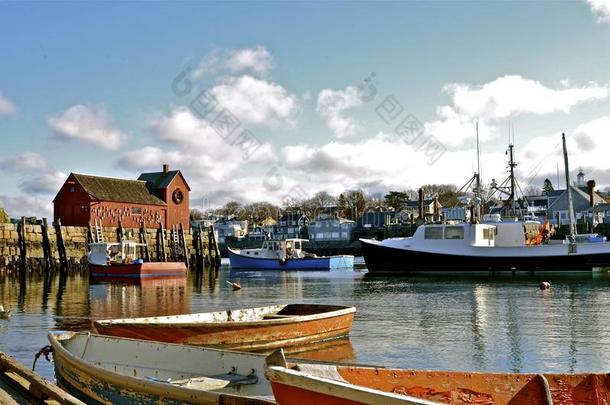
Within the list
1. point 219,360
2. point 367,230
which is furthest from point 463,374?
point 367,230

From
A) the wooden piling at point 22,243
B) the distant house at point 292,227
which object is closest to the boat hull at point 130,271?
the wooden piling at point 22,243

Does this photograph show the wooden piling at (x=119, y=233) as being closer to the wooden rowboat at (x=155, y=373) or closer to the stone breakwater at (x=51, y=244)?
the stone breakwater at (x=51, y=244)

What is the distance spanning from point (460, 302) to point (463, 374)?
19995 mm

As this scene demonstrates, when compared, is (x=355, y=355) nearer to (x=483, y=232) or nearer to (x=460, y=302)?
(x=460, y=302)

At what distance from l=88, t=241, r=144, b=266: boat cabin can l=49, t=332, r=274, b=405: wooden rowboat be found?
3816 centimetres

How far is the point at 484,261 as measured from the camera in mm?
42156

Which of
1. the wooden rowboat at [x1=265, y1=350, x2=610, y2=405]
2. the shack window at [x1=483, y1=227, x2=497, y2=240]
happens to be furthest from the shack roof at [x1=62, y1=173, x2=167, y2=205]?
the wooden rowboat at [x1=265, y1=350, x2=610, y2=405]

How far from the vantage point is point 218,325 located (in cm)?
1245

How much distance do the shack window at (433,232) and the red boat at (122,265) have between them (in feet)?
62.5

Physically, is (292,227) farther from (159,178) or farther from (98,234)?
(98,234)

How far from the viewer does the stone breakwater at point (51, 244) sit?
1855 inches

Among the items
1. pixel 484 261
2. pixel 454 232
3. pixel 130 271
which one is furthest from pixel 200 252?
pixel 484 261

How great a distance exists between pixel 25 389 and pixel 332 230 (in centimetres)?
10390

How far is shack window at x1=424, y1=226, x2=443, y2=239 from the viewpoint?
143 ft
